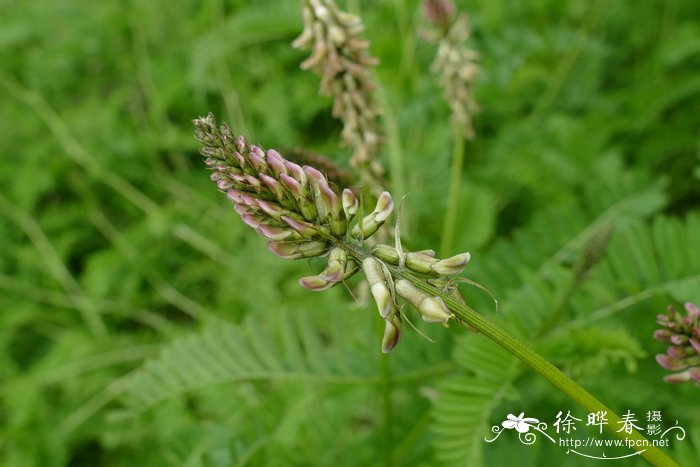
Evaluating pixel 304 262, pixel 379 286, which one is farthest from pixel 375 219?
pixel 304 262

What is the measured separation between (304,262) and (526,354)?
7.82 feet

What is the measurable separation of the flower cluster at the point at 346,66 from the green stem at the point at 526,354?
86cm

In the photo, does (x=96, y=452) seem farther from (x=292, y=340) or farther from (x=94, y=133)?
(x=292, y=340)

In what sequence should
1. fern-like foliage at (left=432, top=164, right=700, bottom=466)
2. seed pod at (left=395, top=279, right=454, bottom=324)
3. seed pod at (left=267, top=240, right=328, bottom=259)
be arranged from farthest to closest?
fern-like foliage at (left=432, top=164, right=700, bottom=466) → seed pod at (left=267, top=240, right=328, bottom=259) → seed pod at (left=395, top=279, right=454, bottom=324)

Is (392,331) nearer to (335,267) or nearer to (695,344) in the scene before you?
(335,267)

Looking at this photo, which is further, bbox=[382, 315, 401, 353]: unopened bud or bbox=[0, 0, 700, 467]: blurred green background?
bbox=[0, 0, 700, 467]: blurred green background

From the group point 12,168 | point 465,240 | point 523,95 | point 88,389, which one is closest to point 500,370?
point 465,240

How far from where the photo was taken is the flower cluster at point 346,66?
5.37ft

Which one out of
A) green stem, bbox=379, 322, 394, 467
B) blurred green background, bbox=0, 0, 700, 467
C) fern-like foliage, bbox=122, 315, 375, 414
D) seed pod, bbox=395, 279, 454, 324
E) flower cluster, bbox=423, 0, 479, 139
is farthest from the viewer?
flower cluster, bbox=423, 0, 479, 139

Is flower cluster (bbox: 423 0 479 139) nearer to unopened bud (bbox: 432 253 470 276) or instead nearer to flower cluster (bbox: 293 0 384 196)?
flower cluster (bbox: 293 0 384 196)

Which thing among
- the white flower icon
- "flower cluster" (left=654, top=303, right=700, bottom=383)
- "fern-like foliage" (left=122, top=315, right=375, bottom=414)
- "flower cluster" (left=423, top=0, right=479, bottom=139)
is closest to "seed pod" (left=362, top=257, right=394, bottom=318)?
"flower cluster" (left=654, top=303, right=700, bottom=383)

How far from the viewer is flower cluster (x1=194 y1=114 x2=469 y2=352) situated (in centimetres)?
90

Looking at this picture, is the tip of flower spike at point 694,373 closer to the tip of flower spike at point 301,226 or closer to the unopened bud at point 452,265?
the unopened bud at point 452,265

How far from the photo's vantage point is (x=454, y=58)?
2111 mm
